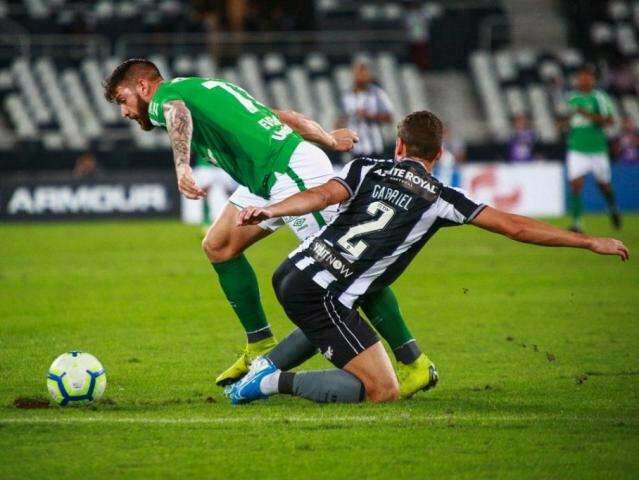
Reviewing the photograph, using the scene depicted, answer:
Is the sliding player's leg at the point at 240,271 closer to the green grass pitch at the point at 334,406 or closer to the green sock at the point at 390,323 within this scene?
the green grass pitch at the point at 334,406

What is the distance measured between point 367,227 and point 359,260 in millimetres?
176

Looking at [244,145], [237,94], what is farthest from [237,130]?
[237,94]

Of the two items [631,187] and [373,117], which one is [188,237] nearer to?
[373,117]

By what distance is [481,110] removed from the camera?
2855cm

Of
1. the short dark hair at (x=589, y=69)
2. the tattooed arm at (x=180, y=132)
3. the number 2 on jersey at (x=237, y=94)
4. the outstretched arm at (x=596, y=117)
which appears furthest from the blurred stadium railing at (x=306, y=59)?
the tattooed arm at (x=180, y=132)

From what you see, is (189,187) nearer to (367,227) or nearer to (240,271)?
(367,227)

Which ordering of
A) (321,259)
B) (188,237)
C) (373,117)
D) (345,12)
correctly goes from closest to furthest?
1. (321,259)
2. (373,117)
3. (188,237)
4. (345,12)

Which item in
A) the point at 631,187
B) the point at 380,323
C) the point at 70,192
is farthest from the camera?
the point at 631,187

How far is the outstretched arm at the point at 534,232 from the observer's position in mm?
5996

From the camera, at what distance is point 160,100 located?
684 cm

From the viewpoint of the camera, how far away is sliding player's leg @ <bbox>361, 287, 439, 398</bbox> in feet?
21.8

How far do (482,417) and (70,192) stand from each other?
18.0 m

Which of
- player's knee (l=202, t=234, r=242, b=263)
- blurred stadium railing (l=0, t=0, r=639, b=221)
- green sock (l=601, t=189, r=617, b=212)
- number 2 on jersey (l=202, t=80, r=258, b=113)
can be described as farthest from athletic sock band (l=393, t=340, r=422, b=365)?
blurred stadium railing (l=0, t=0, r=639, b=221)

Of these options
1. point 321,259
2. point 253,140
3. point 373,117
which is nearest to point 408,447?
point 321,259
